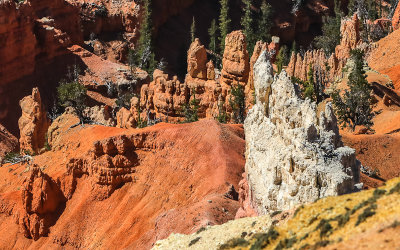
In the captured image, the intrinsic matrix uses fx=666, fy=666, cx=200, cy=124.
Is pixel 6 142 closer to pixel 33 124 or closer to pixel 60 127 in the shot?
pixel 33 124

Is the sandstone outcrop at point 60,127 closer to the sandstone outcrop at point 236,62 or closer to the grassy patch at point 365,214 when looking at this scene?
the sandstone outcrop at point 236,62

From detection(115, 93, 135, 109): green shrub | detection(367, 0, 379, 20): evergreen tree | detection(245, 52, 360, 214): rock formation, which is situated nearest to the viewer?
detection(245, 52, 360, 214): rock formation

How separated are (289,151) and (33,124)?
32707 millimetres

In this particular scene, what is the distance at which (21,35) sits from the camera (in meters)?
71.4

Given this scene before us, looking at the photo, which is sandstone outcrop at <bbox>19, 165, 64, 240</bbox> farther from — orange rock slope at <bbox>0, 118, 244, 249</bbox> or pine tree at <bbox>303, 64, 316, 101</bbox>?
pine tree at <bbox>303, 64, 316, 101</bbox>

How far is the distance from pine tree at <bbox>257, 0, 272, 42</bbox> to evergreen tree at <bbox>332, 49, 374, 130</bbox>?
33218 mm

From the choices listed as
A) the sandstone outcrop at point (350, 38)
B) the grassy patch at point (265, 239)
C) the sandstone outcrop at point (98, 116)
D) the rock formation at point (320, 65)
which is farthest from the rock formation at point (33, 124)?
the grassy patch at point (265, 239)

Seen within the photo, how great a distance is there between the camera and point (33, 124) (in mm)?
54969

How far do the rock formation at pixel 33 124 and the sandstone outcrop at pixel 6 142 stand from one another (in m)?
8.56

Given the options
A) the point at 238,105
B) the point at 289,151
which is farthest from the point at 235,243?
the point at 238,105

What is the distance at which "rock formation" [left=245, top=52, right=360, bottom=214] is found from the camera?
25.4 metres

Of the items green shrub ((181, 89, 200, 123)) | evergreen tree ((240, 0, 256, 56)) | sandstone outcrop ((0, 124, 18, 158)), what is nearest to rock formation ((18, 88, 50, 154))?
sandstone outcrop ((0, 124, 18, 158))

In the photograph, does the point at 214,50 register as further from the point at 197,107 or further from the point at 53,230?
the point at 53,230

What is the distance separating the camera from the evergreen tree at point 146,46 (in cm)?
8274
